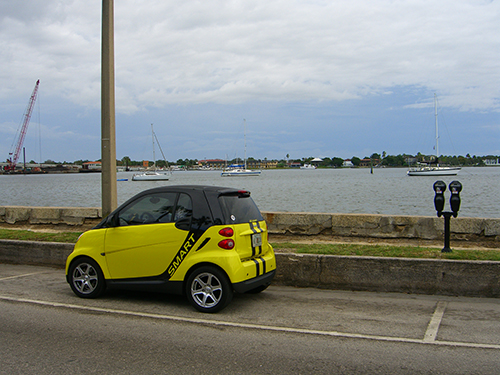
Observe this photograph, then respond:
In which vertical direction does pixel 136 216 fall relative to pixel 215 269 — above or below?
above

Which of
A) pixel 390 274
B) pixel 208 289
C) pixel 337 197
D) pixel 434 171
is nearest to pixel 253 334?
pixel 208 289

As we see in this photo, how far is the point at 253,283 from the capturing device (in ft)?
20.7

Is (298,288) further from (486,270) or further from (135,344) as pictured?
(135,344)

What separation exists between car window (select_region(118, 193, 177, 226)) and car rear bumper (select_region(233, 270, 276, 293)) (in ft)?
4.65

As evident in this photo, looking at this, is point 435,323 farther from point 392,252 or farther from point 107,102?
point 107,102

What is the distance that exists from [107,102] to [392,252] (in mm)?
7040

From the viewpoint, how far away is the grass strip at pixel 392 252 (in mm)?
8078

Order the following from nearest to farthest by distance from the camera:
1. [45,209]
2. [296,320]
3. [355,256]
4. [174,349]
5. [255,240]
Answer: [174,349] → [296,320] → [255,240] → [355,256] → [45,209]

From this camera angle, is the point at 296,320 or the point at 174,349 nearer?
the point at 174,349

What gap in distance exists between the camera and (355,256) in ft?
26.3

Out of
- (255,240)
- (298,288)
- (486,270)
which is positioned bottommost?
(298,288)

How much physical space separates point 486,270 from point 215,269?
4474mm

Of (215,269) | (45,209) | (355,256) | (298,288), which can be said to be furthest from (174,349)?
(45,209)

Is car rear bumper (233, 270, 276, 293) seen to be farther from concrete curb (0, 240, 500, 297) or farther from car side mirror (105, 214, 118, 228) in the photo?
car side mirror (105, 214, 118, 228)
